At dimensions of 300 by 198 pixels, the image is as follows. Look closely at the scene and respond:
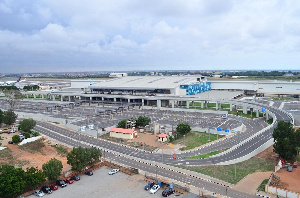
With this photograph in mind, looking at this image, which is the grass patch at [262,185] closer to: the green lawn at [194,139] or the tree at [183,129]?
the green lawn at [194,139]

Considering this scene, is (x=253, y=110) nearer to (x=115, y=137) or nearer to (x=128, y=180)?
(x=115, y=137)

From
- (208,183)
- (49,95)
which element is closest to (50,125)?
(208,183)

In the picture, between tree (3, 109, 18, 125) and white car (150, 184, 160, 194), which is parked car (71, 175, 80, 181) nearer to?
white car (150, 184, 160, 194)

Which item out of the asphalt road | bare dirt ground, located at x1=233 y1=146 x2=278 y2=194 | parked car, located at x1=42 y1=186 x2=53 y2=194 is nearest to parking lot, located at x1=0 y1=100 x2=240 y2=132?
the asphalt road

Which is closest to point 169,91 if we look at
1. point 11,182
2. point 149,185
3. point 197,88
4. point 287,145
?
point 197,88

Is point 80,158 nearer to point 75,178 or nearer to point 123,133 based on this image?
point 75,178

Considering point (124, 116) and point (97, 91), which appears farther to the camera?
→ point (97, 91)
